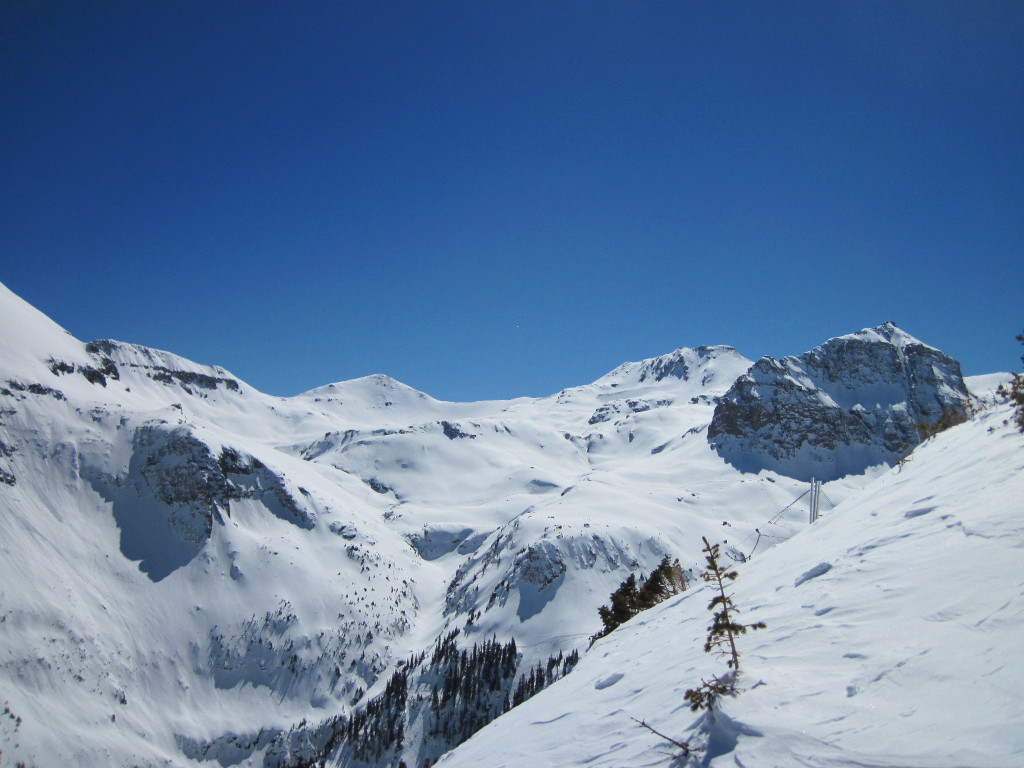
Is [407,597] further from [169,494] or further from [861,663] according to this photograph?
[861,663]

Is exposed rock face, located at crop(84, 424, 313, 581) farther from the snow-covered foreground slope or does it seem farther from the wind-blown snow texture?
the snow-covered foreground slope

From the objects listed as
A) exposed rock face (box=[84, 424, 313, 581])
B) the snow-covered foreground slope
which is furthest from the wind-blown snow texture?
exposed rock face (box=[84, 424, 313, 581])

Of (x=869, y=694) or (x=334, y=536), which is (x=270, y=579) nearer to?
(x=334, y=536)

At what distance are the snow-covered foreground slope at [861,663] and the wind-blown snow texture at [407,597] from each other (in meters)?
A: 0.05

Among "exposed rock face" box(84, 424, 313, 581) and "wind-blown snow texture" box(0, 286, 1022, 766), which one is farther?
"exposed rock face" box(84, 424, 313, 581)

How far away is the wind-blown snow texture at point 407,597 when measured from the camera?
25.1 feet

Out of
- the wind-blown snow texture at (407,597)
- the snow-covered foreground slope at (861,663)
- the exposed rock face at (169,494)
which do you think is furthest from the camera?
the exposed rock face at (169,494)

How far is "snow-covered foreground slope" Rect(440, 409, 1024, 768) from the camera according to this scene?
6.09 m

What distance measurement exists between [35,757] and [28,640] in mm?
18963

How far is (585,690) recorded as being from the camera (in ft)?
42.6

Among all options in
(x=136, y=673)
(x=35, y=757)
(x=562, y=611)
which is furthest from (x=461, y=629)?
(x=35, y=757)

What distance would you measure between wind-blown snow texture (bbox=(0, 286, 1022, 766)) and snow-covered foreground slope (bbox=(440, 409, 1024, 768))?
0.05 meters

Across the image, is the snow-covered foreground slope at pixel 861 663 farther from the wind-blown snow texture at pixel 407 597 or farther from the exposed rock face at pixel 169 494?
the exposed rock face at pixel 169 494

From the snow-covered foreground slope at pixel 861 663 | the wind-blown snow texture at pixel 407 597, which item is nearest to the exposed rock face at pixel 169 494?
the wind-blown snow texture at pixel 407 597
